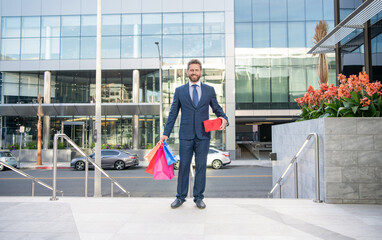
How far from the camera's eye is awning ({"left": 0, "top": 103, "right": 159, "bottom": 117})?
1012 inches

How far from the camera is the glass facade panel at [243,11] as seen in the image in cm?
2492

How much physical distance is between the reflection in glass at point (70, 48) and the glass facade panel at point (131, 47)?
3.96 m

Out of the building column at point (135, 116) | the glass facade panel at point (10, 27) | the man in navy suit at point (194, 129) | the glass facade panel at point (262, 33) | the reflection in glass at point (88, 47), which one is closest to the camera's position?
the man in navy suit at point (194, 129)

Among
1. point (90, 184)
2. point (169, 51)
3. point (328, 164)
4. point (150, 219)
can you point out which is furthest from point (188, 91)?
point (169, 51)

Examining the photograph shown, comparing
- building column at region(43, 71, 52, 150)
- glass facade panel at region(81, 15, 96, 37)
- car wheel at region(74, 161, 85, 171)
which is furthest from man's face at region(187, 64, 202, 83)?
building column at region(43, 71, 52, 150)

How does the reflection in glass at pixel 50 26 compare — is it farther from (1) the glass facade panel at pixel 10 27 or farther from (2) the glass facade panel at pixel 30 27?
(1) the glass facade panel at pixel 10 27

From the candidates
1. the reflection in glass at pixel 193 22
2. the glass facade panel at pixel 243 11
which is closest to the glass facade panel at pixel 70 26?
the reflection in glass at pixel 193 22

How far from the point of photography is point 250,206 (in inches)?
164

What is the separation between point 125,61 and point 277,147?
19.6 metres

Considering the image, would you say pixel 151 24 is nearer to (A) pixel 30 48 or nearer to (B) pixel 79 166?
(A) pixel 30 48

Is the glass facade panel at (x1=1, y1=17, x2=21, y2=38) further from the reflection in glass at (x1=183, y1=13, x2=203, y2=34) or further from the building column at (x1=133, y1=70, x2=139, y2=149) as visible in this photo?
the reflection in glass at (x1=183, y1=13, x2=203, y2=34)

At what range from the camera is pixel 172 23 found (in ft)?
82.7

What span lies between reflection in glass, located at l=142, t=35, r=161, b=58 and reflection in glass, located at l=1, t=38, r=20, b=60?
442 inches

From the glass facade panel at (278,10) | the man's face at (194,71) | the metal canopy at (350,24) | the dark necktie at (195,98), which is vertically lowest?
the dark necktie at (195,98)
